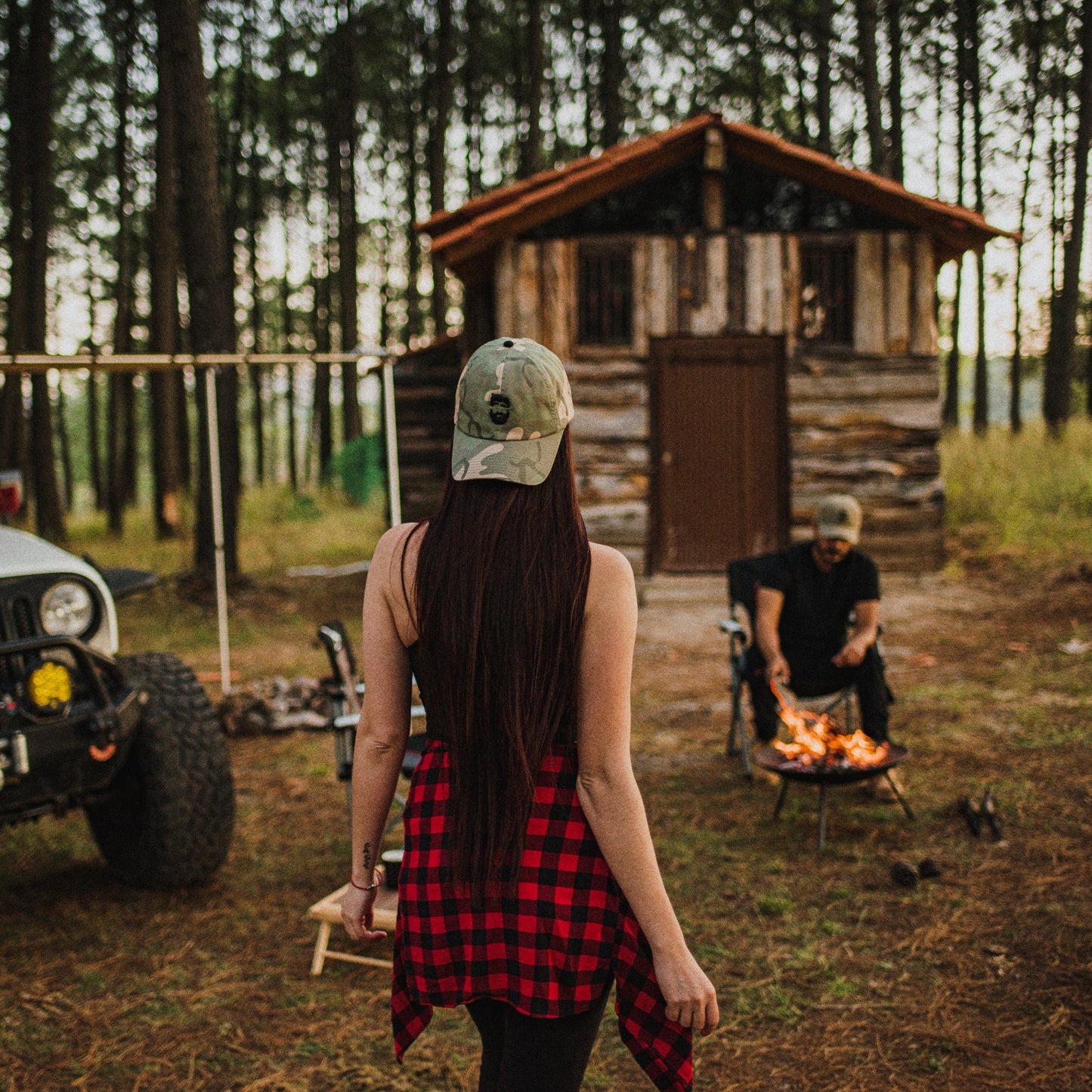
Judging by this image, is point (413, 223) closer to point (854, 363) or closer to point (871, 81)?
point (871, 81)

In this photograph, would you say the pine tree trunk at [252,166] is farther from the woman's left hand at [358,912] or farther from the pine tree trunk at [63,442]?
the woman's left hand at [358,912]

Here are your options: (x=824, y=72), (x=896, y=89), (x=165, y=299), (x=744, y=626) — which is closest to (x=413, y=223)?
(x=165, y=299)

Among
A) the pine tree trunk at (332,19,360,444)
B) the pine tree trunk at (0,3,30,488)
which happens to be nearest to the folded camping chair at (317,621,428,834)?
the pine tree trunk at (0,3,30,488)

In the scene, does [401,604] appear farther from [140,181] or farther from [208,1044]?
[140,181]

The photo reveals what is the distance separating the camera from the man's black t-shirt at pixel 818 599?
5.85 meters

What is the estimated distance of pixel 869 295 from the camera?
1195 centimetres

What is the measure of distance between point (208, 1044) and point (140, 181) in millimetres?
24428

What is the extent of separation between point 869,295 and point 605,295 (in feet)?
9.59

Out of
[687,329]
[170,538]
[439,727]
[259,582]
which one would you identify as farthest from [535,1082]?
[170,538]

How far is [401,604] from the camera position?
1913 mm

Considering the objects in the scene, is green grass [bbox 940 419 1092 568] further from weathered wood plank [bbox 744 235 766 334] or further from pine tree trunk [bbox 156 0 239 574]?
pine tree trunk [bbox 156 0 239 574]

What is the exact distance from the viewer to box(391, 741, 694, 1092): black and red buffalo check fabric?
1.81 m

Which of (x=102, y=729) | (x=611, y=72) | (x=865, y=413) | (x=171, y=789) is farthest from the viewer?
(x=611, y=72)

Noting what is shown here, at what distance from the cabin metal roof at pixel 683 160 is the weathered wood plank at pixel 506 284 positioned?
0.47 ft
